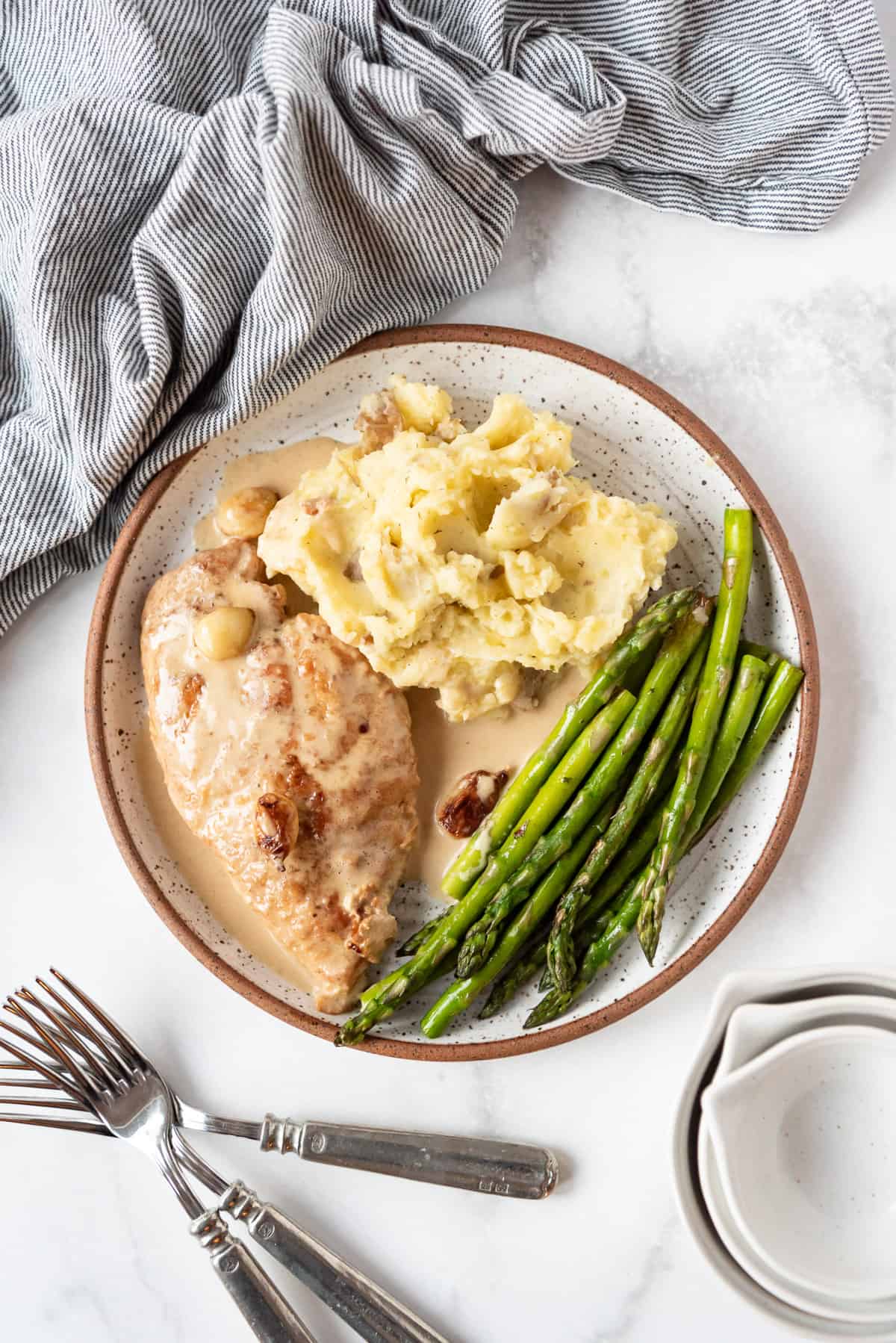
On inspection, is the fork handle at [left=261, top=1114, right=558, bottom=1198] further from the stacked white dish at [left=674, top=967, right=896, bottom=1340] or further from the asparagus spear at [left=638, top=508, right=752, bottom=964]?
the asparagus spear at [left=638, top=508, right=752, bottom=964]

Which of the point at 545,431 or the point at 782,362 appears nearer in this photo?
the point at 545,431

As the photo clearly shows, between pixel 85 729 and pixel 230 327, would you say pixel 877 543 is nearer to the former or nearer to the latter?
pixel 230 327

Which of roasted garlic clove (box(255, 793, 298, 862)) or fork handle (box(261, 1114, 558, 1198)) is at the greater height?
roasted garlic clove (box(255, 793, 298, 862))

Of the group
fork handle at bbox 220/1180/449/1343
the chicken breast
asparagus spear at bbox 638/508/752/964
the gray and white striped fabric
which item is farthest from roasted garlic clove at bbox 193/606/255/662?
fork handle at bbox 220/1180/449/1343

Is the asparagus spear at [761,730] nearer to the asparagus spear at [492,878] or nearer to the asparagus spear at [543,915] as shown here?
the asparagus spear at [543,915]

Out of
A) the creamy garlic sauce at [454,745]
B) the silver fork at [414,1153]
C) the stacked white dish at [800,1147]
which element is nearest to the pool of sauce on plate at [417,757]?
the creamy garlic sauce at [454,745]

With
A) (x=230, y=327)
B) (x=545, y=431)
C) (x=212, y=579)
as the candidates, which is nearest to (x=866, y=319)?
(x=545, y=431)

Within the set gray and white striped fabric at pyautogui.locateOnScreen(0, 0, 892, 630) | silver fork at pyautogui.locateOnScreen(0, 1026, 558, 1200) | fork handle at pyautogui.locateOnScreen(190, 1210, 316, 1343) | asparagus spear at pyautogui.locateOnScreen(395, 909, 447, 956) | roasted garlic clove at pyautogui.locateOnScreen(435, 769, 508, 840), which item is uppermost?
gray and white striped fabric at pyautogui.locateOnScreen(0, 0, 892, 630)
